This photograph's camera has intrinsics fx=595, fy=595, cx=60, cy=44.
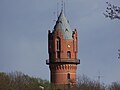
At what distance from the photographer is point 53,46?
3780 inches

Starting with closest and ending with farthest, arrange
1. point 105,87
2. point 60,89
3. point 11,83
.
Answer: point 11,83, point 60,89, point 105,87

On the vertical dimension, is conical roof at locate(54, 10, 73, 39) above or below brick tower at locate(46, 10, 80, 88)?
above

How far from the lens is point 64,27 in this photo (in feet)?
312

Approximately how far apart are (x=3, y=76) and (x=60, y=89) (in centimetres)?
939

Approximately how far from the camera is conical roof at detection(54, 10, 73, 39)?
94938 mm

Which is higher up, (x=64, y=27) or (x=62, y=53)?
A: (x=64, y=27)

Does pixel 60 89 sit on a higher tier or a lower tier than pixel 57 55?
lower

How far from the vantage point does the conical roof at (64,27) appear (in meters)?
94.9

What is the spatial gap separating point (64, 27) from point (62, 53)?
164 inches

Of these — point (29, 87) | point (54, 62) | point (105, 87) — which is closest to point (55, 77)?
point (54, 62)

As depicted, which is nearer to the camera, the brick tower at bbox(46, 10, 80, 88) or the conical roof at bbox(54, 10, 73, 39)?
the brick tower at bbox(46, 10, 80, 88)

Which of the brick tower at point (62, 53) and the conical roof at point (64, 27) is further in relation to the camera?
the conical roof at point (64, 27)

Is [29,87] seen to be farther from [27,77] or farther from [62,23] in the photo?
Answer: [62,23]

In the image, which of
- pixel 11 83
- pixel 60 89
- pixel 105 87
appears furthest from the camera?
pixel 105 87
